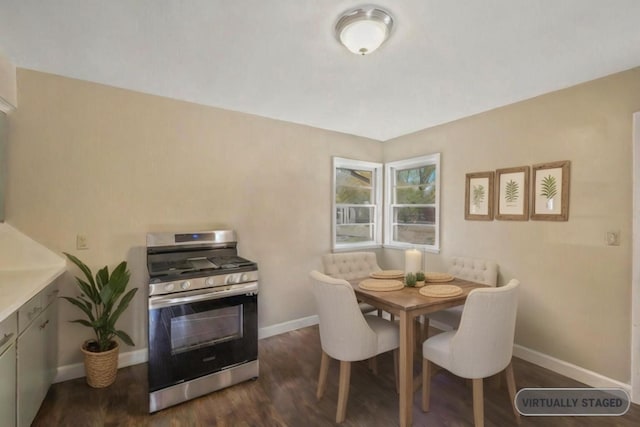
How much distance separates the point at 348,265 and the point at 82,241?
244 centimetres

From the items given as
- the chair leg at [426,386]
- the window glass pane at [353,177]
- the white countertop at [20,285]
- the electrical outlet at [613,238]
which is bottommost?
the chair leg at [426,386]

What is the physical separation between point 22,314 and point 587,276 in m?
3.93

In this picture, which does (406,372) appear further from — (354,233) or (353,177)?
(353,177)

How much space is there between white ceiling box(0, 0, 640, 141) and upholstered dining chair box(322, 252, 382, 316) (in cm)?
161

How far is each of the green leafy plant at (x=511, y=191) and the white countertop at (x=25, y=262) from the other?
3.79m

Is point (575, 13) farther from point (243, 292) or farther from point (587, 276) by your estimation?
point (243, 292)

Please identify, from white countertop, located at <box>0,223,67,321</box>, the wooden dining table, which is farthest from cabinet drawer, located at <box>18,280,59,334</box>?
the wooden dining table

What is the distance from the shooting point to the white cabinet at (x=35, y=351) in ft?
5.43

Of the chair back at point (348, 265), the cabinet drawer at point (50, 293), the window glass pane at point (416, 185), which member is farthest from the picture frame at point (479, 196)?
the cabinet drawer at point (50, 293)

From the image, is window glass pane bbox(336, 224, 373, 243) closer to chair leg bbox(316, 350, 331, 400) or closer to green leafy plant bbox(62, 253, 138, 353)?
chair leg bbox(316, 350, 331, 400)

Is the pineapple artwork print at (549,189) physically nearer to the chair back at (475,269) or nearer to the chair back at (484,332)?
the chair back at (475,269)

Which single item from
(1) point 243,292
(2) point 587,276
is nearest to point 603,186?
(2) point 587,276

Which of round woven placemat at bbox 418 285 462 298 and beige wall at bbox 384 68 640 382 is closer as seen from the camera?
round woven placemat at bbox 418 285 462 298

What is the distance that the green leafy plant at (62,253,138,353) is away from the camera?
Answer: 2.28 m
